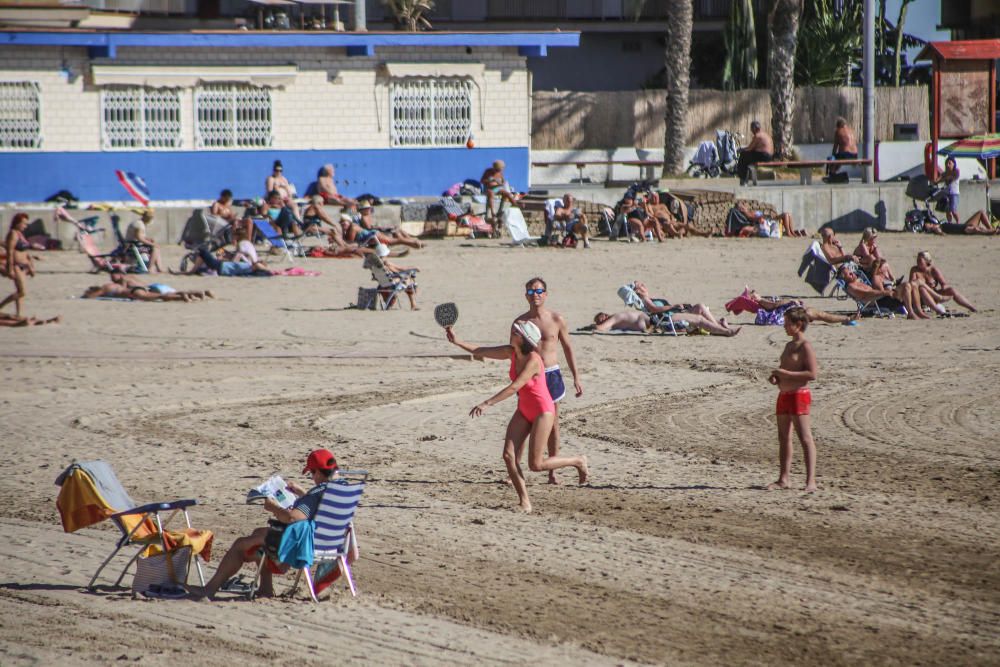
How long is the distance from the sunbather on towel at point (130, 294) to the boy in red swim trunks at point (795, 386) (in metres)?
12.2

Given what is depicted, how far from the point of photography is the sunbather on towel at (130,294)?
65.7 feet

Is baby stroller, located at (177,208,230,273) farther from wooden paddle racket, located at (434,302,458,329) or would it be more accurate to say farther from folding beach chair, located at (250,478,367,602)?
folding beach chair, located at (250,478,367,602)

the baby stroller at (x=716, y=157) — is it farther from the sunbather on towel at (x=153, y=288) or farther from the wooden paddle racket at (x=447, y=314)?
the wooden paddle racket at (x=447, y=314)

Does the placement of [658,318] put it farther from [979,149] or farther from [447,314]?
[979,149]

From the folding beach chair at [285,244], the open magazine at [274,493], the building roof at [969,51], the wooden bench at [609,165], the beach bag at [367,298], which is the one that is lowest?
the open magazine at [274,493]

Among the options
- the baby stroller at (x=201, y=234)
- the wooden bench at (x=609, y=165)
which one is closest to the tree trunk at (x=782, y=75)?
the wooden bench at (x=609, y=165)

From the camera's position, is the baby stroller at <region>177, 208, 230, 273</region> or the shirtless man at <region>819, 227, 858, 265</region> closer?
the shirtless man at <region>819, 227, 858, 265</region>

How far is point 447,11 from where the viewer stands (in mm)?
42781

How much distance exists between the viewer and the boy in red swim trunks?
9609mm

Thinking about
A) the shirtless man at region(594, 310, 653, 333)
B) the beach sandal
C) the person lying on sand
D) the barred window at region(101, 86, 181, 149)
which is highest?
the barred window at region(101, 86, 181, 149)

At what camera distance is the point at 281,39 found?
28203 mm

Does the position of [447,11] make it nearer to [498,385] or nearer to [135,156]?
[135,156]

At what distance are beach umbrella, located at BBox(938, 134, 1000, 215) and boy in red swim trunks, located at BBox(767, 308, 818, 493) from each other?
2290cm

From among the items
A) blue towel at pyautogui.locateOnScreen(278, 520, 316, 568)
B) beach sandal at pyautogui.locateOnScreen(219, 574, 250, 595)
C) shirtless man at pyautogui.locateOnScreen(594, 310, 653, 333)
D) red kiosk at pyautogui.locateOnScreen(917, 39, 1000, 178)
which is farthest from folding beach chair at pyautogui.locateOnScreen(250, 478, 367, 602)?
red kiosk at pyautogui.locateOnScreen(917, 39, 1000, 178)
